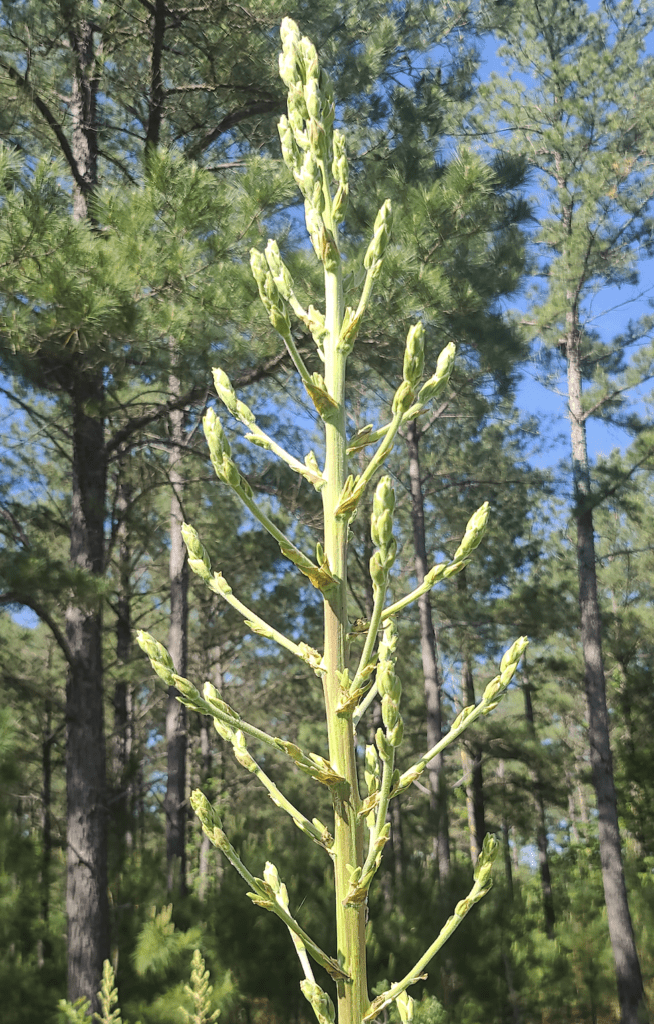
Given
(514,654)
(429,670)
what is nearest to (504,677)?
(514,654)

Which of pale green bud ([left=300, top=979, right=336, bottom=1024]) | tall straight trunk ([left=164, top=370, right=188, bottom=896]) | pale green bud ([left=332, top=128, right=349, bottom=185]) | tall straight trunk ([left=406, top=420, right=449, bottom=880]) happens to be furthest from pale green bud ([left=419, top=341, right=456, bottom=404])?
tall straight trunk ([left=406, top=420, right=449, bottom=880])

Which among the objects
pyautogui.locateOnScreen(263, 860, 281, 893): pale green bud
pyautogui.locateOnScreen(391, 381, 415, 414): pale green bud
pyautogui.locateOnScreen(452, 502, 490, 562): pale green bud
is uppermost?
pyautogui.locateOnScreen(391, 381, 415, 414): pale green bud

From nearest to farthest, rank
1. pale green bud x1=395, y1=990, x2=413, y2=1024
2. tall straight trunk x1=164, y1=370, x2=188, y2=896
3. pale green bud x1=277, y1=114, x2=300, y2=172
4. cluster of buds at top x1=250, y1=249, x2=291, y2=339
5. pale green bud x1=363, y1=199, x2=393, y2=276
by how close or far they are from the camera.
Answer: pale green bud x1=395, y1=990, x2=413, y2=1024
cluster of buds at top x1=250, y1=249, x2=291, y2=339
pale green bud x1=363, y1=199, x2=393, y2=276
pale green bud x1=277, y1=114, x2=300, y2=172
tall straight trunk x1=164, y1=370, x2=188, y2=896

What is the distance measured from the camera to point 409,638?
16.5 meters

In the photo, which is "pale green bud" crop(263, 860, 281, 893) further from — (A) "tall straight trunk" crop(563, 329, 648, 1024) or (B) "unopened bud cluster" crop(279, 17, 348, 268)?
(A) "tall straight trunk" crop(563, 329, 648, 1024)

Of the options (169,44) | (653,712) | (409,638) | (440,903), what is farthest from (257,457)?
(653,712)

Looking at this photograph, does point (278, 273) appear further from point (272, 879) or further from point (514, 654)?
point (272, 879)

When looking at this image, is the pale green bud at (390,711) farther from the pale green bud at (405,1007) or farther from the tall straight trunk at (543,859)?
the tall straight trunk at (543,859)

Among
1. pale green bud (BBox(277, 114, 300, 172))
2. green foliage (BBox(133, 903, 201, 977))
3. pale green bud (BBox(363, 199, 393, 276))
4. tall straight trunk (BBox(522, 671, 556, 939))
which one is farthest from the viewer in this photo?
tall straight trunk (BBox(522, 671, 556, 939))

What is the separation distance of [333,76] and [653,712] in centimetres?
1358

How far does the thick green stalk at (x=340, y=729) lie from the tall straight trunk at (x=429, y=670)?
899 centimetres

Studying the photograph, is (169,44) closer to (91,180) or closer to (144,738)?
(91,180)

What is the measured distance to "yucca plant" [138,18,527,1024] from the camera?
119 centimetres

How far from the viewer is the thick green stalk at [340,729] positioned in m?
1.21
